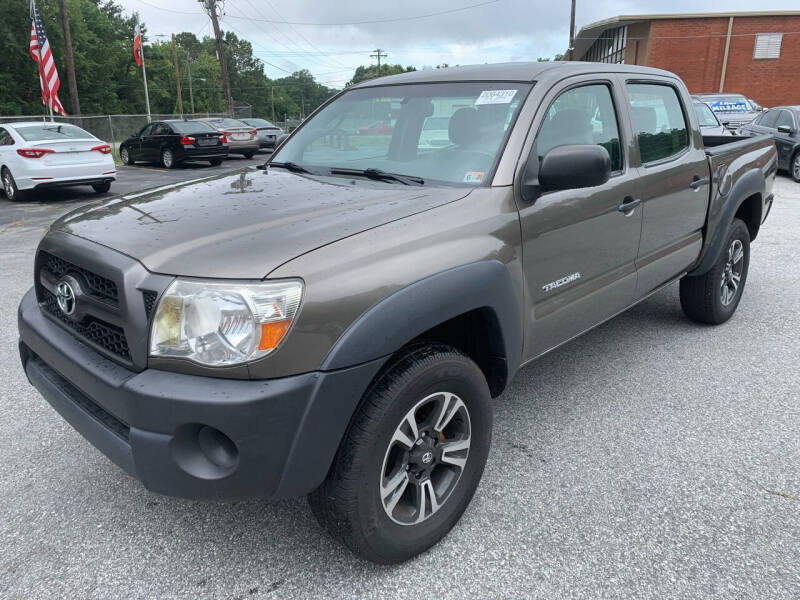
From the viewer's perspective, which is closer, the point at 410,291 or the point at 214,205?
the point at 410,291

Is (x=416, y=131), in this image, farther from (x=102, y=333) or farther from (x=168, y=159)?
(x=168, y=159)

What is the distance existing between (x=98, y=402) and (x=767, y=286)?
5.72 meters

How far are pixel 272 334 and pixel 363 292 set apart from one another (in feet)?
1.04

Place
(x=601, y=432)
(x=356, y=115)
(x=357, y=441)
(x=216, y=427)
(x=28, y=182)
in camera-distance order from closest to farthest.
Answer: (x=216, y=427) < (x=357, y=441) < (x=601, y=432) < (x=356, y=115) < (x=28, y=182)

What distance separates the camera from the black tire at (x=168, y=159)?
61.0ft

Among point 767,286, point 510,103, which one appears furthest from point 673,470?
point 767,286

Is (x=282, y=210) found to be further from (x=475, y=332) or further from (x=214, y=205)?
(x=475, y=332)

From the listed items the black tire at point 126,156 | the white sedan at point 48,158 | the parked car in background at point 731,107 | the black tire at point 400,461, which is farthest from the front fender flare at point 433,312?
the black tire at point 126,156

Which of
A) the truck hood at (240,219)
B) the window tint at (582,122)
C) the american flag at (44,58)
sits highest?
the american flag at (44,58)

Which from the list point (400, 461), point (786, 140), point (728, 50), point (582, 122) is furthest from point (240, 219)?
point (728, 50)

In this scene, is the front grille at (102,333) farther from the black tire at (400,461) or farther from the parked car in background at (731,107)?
the parked car in background at (731,107)

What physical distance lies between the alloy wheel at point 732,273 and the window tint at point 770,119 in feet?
37.3

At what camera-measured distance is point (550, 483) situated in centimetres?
278

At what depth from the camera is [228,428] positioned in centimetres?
180
